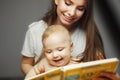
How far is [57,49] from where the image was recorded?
67 centimetres

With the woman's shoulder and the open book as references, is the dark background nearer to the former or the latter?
the woman's shoulder

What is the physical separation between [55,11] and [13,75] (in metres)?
0.24

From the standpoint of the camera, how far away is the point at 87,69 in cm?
65

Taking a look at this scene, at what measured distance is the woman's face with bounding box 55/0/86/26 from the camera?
71 centimetres

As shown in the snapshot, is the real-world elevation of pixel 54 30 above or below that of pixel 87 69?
above

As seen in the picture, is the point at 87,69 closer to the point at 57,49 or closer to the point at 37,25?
the point at 57,49

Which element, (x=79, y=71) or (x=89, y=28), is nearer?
(x=79, y=71)

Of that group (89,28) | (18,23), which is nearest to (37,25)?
(18,23)

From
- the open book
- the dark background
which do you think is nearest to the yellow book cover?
the open book

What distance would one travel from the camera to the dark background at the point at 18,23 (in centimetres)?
74

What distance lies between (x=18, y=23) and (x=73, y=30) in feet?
0.56

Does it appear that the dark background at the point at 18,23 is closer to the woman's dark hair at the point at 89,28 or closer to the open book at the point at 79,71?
the woman's dark hair at the point at 89,28

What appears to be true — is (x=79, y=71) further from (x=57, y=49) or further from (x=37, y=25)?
(x=37, y=25)

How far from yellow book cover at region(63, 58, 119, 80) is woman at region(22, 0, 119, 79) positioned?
0.27 ft
